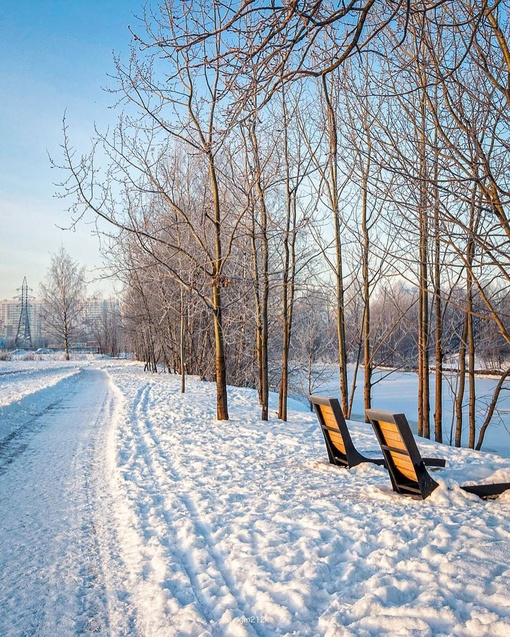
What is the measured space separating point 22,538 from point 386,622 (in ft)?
9.73

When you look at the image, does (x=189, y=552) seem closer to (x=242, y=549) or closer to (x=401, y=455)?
(x=242, y=549)

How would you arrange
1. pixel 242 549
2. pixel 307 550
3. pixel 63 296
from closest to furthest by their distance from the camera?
pixel 307 550
pixel 242 549
pixel 63 296

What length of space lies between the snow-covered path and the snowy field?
0.05 ft

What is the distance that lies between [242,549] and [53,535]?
5.31 ft

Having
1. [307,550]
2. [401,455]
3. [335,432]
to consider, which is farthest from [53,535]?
[335,432]

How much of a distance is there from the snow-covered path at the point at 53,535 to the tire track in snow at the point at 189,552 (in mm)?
419

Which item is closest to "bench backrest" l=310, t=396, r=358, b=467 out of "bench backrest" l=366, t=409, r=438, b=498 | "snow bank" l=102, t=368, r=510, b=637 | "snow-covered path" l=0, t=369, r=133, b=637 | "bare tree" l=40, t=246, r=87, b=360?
"snow bank" l=102, t=368, r=510, b=637

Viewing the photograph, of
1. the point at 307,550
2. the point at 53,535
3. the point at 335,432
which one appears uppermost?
the point at 335,432

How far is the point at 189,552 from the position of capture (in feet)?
12.7

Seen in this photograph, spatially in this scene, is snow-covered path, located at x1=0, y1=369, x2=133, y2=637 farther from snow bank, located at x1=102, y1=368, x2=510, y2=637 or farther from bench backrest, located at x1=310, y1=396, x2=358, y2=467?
bench backrest, located at x1=310, y1=396, x2=358, y2=467

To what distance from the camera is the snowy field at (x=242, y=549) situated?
9.45 feet

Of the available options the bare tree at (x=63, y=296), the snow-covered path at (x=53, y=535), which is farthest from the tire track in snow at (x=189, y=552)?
the bare tree at (x=63, y=296)

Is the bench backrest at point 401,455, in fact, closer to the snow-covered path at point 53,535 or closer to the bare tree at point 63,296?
the snow-covered path at point 53,535

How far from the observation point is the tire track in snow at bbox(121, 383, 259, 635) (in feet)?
9.88
